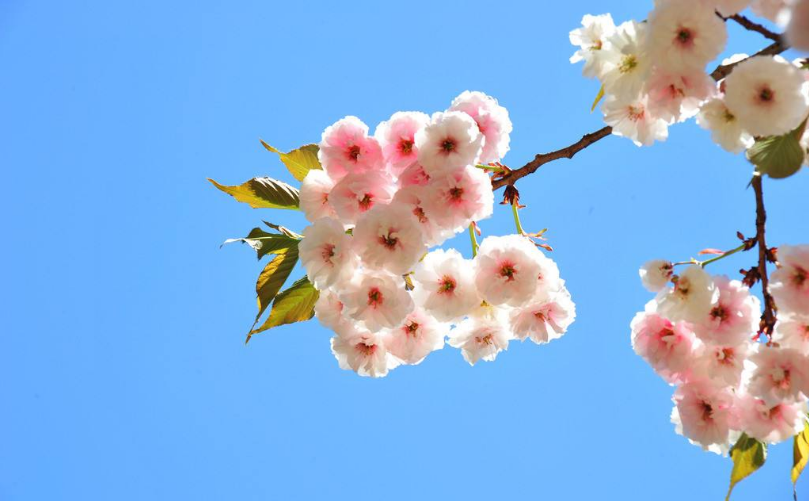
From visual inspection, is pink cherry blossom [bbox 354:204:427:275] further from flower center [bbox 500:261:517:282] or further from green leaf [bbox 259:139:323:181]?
green leaf [bbox 259:139:323:181]

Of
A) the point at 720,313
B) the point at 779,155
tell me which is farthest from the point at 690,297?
the point at 779,155

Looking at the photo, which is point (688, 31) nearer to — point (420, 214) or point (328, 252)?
point (420, 214)

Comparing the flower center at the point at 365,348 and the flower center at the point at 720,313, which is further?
the flower center at the point at 365,348

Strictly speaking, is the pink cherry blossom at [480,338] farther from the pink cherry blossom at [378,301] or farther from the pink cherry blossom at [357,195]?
the pink cherry blossom at [357,195]

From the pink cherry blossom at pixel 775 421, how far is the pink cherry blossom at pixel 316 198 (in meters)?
0.81

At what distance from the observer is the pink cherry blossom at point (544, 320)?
1262 mm

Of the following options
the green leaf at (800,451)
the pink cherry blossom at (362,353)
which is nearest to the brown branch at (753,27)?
the green leaf at (800,451)

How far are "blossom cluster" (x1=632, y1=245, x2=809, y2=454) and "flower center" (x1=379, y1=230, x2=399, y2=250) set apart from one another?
43 cm

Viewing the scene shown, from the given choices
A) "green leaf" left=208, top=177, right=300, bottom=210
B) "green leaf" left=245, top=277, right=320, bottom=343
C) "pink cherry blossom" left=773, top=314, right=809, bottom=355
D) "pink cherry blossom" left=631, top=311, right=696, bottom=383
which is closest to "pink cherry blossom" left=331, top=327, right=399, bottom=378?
"green leaf" left=245, top=277, right=320, bottom=343

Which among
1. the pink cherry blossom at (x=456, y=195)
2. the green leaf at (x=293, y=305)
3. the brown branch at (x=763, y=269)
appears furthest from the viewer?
the green leaf at (x=293, y=305)

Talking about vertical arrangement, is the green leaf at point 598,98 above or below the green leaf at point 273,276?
above

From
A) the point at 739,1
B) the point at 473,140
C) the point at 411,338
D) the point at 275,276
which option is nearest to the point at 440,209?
the point at 473,140

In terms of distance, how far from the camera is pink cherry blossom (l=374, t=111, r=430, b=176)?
121 centimetres

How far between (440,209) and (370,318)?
0.75 ft
